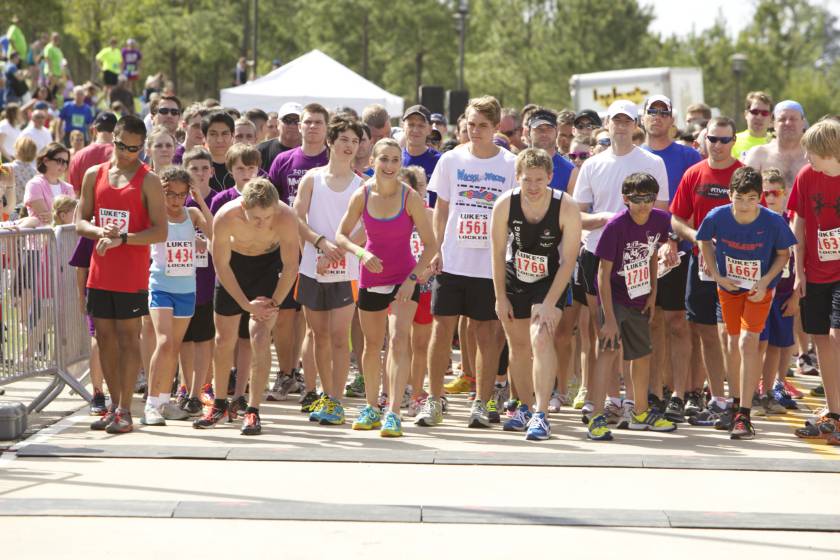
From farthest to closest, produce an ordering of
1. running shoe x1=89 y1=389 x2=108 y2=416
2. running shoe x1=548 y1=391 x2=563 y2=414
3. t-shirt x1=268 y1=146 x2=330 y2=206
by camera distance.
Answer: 1. t-shirt x1=268 y1=146 x2=330 y2=206
2. running shoe x1=548 y1=391 x2=563 y2=414
3. running shoe x1=89 y1=389 x2=108 y2=416

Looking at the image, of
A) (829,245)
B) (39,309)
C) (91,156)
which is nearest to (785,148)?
(829,245)

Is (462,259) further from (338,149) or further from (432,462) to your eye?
(432,462)

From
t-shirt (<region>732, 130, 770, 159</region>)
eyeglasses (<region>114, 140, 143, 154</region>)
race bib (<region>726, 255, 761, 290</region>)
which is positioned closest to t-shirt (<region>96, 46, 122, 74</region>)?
t-shirt (<region>732, 130, 770, 159</region>)

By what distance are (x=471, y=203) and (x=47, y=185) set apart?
526cm

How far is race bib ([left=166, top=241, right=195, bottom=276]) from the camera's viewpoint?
8656mm

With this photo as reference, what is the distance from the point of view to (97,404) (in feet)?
29.3

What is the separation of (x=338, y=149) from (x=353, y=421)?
1882 millimetres

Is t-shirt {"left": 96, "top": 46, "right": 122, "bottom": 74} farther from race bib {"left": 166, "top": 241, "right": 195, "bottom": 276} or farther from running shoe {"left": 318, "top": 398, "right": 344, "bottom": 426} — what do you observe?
running shoe {"left": 318, "top": 398, "right": 344, "bottom": 426}

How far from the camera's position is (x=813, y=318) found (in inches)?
335

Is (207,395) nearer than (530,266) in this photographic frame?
No

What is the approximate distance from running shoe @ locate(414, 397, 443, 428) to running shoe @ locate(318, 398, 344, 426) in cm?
52

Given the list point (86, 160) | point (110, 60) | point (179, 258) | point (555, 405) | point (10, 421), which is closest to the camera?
point (10, 421)

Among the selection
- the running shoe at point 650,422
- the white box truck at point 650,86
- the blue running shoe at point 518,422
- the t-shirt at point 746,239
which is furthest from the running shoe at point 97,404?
the white box truck at point 650,86

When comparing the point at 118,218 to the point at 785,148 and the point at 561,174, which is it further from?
the point at 785,148
